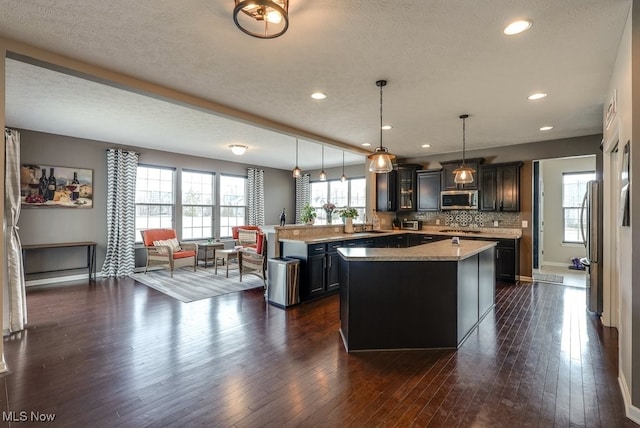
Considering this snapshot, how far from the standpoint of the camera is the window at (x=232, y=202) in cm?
888

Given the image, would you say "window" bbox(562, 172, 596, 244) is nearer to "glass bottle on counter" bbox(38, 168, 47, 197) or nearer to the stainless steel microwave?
the stainless steel microwave

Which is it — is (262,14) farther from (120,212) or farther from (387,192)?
(120,212)

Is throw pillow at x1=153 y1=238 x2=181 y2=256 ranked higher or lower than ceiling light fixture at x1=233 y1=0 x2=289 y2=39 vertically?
lower

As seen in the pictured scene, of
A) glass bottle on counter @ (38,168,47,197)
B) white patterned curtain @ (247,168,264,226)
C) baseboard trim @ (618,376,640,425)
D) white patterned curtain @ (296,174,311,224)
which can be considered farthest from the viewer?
white patterned curtain @ (296,174,311,224)

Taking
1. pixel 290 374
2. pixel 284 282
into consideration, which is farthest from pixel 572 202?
pixel 290 374

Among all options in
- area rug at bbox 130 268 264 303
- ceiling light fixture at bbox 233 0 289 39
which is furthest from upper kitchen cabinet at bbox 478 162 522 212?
ceiling light fixture at bbox 233 0 289 39

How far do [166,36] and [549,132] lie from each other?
5.96 m

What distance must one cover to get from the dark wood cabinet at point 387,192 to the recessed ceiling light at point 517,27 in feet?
16.2

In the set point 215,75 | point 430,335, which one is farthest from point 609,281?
point 215,75

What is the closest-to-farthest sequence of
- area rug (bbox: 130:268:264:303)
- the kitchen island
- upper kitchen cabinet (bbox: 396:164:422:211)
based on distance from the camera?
the kitchen island < area rug (bbox: 130:268:264:303) < upper kitchen cabinet (bbox: 396:164:422:211)

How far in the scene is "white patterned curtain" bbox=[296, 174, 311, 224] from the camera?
10.7m

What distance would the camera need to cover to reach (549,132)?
549cm

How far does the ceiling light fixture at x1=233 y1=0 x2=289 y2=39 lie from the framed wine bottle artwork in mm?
5762

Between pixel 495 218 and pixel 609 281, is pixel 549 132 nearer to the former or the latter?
pixel 495 218
